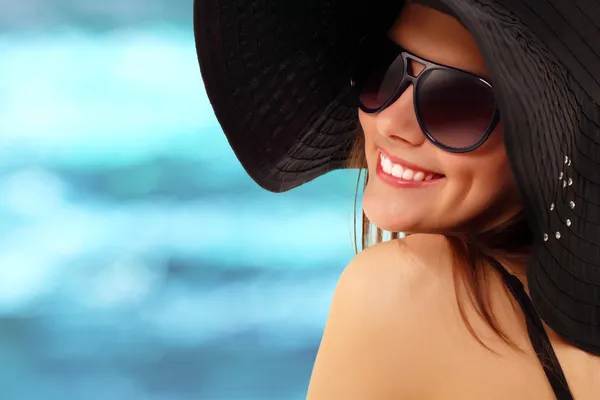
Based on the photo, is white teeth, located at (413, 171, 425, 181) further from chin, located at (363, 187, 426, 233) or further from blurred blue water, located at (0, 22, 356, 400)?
blurred blue water, located at (0, 22, 356, 400)

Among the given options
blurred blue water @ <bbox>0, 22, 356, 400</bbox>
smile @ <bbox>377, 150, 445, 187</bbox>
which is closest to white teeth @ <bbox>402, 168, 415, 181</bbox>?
smile @ <bbox>377, 150, 445, 187</bbox>

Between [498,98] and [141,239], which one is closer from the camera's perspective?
[498,98]

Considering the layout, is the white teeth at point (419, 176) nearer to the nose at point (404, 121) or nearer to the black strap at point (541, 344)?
the nose at point (404, 121)

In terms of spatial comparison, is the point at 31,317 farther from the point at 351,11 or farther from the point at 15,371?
the point at 351,11

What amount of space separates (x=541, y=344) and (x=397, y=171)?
0.28 metres

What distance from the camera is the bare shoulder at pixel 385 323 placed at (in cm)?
108

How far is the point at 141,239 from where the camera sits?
12.1 ft

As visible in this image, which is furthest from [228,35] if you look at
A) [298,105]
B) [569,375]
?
[569,375]

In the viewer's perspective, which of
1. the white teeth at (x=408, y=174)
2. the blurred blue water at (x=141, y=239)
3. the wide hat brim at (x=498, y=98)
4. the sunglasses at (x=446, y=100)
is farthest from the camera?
the blurred blue water at (x=141, y=239)

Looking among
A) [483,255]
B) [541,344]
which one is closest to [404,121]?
[483,255]

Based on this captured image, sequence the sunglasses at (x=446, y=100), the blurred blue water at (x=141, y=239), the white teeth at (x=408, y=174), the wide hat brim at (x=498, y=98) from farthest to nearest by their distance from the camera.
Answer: the blurred blue water at (x=141, y=239)
the white teeth at (x=408, y=174)
the sunglasses at (x=446, y=100)
the wide hat brim at (x=498, y=98)

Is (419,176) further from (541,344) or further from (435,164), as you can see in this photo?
(541,344)

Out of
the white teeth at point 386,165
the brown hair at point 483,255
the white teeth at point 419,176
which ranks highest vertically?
the white teeth at point 386,165

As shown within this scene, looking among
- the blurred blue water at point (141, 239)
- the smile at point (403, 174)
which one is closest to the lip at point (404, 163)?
the smile at point (403, 174)
